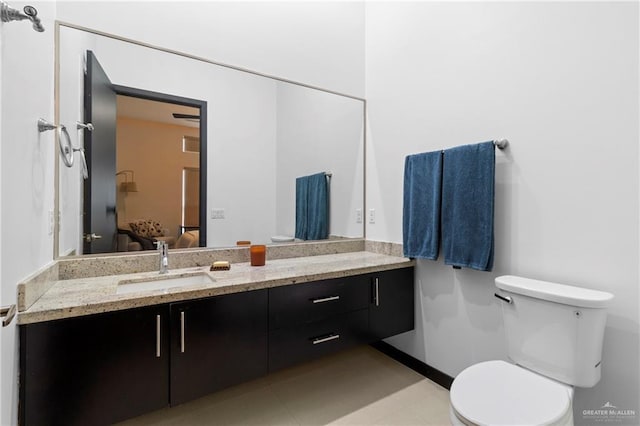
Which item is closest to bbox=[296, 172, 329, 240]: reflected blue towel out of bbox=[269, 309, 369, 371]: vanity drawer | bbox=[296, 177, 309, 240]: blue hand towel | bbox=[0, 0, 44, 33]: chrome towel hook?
bbox=[296, 177, 309, 240]: blue hand towel

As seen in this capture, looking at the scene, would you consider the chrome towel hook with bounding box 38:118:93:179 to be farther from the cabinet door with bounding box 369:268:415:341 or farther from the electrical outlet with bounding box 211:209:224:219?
the cabinet door with bounding box 369:268:415:341

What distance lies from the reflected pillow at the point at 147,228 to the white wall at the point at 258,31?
103 centimetres

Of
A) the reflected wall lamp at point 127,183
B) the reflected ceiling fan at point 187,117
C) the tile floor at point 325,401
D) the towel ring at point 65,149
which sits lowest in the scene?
the tile floor at point 325,401

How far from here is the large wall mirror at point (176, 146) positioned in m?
1.57

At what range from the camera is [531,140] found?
155 centimetres

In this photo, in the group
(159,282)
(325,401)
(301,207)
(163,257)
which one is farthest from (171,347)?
(301,207)

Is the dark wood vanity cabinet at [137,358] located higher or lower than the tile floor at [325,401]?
higher

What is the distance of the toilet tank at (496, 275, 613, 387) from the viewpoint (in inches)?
48.0

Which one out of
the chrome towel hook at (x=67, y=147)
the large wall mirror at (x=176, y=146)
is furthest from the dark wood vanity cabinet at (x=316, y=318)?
the chrome towel hook at (x=67, y=147)

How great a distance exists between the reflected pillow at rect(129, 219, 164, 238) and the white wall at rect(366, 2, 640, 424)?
159 centimetres

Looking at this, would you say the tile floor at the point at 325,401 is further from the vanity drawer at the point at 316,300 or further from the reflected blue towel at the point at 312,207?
the reflected blue towel at the point at 312,207

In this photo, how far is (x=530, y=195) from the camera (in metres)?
1.56

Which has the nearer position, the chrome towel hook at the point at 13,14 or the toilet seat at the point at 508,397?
the chrome towel hook at the point at 13,14

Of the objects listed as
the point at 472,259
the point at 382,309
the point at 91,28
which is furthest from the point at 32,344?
the point at 472,259
